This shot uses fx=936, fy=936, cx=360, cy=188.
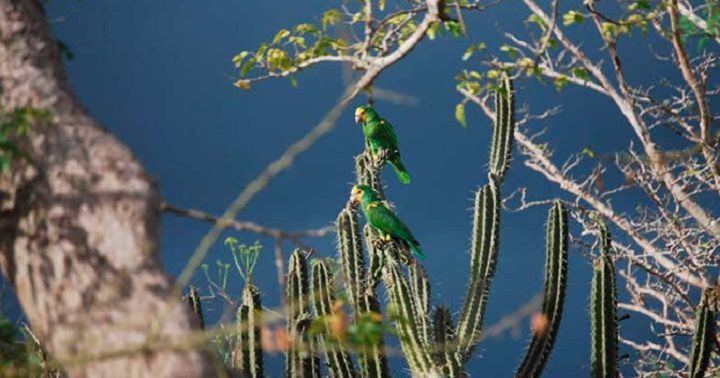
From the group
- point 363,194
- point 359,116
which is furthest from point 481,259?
point 359,116

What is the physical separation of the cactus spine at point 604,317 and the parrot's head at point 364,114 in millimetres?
1332

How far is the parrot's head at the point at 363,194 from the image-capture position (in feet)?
15.3

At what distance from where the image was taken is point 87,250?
6.51 feet

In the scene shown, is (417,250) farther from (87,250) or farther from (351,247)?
(87,250)

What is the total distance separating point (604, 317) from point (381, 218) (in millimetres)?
1258

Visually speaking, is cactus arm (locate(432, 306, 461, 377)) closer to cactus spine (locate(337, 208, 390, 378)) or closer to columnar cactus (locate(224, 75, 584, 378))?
columnar cactus (locate(224, 75, 584, 378))

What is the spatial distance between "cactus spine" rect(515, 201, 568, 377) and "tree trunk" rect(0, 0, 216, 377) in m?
3.13

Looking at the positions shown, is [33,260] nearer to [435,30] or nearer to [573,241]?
[435,30]

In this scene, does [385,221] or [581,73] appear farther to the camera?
[581,73]

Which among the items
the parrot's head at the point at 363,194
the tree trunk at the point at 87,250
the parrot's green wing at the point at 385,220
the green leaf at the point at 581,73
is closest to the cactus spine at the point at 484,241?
the parrot's green wing at the point at 385,220

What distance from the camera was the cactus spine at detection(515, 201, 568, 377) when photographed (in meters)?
4.84

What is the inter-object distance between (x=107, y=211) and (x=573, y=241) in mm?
6045

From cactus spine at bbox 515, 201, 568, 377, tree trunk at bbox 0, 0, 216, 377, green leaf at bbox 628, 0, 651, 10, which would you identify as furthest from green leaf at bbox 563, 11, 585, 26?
tree trunk at bbox 0, 0, 216, 377

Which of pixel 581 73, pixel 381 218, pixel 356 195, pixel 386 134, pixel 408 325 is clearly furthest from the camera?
pixel 581 73
